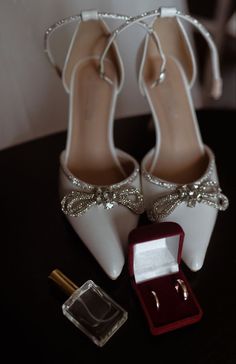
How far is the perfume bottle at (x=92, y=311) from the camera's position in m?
0.48

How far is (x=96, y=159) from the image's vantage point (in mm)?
673

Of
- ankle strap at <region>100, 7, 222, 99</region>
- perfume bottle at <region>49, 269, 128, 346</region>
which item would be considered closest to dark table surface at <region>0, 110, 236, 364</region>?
perfume bottle at <region>49, 269, 128, 346</region>

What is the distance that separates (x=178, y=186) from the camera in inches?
22.7

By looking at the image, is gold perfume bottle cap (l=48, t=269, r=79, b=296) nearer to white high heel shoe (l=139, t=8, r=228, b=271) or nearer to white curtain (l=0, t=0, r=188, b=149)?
white high heel shoe (l=139, t=8, r=228, b=271)

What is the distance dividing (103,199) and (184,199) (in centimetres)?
11

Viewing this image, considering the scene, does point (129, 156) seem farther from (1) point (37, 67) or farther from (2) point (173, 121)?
(1) point (37, 67)

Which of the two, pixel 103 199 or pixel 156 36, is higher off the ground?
pixel 156 36

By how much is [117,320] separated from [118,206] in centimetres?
15

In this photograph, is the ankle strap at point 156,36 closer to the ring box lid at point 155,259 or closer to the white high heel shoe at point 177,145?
the white high heel shoe at point 177,145

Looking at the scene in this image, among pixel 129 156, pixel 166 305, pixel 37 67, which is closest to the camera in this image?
pixel 166 305

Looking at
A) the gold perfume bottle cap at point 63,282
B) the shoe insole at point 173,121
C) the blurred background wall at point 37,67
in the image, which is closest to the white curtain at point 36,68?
the blurred background wall at point 37,67

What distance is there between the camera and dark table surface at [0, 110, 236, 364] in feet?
1.55

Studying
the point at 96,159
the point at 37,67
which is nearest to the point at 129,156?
the point at 96,159

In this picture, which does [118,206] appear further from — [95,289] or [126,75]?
[126,75]
